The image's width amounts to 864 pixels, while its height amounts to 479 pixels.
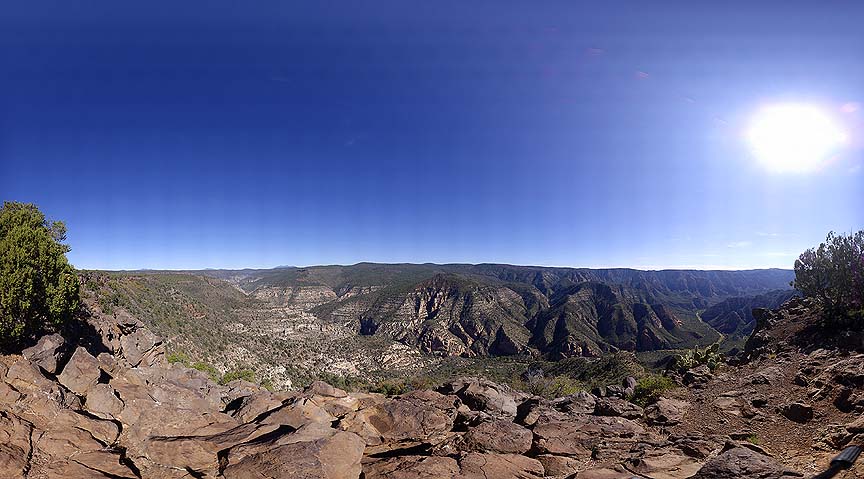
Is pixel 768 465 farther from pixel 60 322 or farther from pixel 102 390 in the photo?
pixel 60 322

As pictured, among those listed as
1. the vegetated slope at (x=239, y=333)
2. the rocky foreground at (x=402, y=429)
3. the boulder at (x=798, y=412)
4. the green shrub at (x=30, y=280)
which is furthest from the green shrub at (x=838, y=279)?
the vegetated slope at (x=239, y=333)

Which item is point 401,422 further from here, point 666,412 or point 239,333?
point 239,333

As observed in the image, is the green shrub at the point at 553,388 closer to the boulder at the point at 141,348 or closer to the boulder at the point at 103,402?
the boulder at the point at 103,402

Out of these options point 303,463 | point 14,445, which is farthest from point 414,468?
point 14,445

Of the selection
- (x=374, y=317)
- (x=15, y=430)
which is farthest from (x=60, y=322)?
(x=374, y=317)

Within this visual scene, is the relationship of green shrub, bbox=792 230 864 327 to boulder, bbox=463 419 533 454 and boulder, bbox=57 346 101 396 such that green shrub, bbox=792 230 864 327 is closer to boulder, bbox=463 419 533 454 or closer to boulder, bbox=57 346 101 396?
boulder, bbox=463 419 533 454

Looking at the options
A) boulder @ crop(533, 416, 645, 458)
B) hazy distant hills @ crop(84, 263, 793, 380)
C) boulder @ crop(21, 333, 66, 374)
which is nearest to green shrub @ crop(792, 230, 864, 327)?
boulder @ crop(533, 416, 645, 458)
